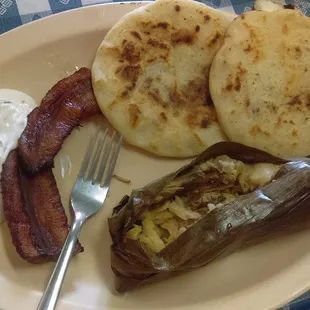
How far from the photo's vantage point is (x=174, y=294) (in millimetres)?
1354

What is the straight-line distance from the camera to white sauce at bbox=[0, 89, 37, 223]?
1.42 metres

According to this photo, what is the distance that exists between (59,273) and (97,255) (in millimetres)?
154

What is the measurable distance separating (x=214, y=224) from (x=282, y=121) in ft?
1.16

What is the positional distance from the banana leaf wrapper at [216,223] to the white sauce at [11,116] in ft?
1.06

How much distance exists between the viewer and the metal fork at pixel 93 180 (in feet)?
4.53

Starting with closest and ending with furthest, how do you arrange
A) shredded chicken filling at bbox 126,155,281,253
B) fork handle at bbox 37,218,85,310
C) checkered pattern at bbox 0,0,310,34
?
fork handle at bbox 37,218,85,310
shredded chicken filling at bbox 126,155,281,253
checkered pattern at bbox 0,0,310,34

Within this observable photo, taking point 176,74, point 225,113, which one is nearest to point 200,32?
point 176,74

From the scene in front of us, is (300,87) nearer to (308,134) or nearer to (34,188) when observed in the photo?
(308,134)

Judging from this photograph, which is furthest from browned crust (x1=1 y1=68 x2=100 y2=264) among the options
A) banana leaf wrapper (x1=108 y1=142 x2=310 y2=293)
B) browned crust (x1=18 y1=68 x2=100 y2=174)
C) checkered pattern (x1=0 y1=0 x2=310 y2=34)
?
checkered pattern (x1=0 y1=0 x2=310 y2=34)

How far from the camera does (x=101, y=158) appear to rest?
147cm

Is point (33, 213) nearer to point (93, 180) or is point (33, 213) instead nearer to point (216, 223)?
point (93, 180)

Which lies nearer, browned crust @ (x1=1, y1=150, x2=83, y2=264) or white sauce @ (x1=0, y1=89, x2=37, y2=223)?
browned crust @ (x1=1, y1=150, x2=83, y2=264)

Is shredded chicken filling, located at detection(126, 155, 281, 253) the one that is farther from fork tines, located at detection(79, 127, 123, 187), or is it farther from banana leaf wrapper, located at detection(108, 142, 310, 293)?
fork tines, located at detection(79, 127, 123, 187)

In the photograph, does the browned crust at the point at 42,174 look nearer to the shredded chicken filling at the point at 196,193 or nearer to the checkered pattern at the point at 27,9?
the shredded chicken filling at the point at 196,193
